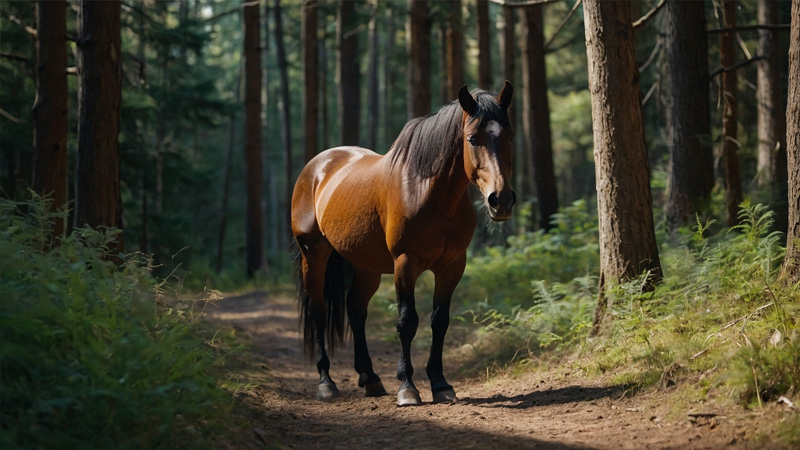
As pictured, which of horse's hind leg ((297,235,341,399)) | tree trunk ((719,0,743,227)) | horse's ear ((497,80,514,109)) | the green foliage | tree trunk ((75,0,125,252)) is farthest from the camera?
tree trunk ((719,0,743,227))

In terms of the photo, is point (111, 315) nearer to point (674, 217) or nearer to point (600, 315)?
→ point (600, 315)

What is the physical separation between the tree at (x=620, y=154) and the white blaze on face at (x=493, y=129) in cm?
164

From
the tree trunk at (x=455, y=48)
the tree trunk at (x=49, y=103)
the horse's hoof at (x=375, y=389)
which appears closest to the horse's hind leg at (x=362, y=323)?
the horse's hoof at (x=375, y=389)

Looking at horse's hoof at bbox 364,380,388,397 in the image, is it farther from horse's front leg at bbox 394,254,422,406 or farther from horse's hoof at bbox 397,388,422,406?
horse's hoof at bbox 397,388,422,406

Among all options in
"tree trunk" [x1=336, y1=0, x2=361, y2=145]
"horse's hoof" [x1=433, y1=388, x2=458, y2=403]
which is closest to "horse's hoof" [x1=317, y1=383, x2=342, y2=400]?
"horse's hoof" [x1=433, y1=388, x2=458, y2=403]

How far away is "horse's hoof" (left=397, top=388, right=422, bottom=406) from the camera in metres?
6.36

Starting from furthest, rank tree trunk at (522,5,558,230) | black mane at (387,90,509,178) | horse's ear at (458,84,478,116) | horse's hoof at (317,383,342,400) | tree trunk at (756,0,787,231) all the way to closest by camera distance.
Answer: tree trunk at (522,5,558,230)
tree trunk at (756,0,787,231)
horse's hoof at (317,383,342,400)
black mane at (387,90,509,178)
horse's ear at (458,84,478,116)

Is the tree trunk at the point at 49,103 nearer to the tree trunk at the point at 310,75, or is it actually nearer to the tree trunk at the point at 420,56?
the tree trunk at the point at 420,56

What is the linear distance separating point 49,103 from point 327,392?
538cm

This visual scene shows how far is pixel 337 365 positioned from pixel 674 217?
500 cm

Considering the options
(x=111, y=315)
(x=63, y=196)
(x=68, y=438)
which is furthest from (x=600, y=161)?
(x=63, y=196)

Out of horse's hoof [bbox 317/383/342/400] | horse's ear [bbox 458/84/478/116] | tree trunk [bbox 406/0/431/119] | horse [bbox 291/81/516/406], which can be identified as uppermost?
tree trunk [bbox 406/0/431/119]

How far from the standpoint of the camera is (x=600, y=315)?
7.10 meters

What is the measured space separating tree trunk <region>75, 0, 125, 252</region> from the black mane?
4157 millimetres
